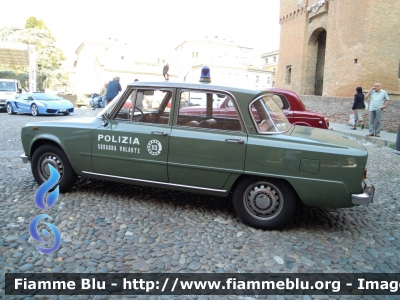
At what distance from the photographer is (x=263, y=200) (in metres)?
3.90

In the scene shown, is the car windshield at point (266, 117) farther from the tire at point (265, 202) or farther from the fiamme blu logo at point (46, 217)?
the fiamme blu logo at point (46, 217)

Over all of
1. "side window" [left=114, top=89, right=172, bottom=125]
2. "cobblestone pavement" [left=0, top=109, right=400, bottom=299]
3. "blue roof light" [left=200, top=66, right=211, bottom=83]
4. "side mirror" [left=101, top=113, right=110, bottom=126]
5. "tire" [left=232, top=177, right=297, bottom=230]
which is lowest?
"cobblestone pavement" [left=0, top=109, right=400, bottom=299]

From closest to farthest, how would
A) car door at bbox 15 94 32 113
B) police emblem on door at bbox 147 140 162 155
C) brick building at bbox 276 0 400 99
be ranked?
police emblem on door at bbox 147 140 162 155 < car door at bbox 15 94 32 113 < brick building at bbox 276 0 400 99

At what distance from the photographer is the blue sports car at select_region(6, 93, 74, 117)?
17625 millimetres

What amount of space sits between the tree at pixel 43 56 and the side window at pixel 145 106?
48.7 metres

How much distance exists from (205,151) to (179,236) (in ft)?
3.32

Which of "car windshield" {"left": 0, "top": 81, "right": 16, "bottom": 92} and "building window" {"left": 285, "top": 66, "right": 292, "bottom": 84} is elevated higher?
"building window" {"left": 285, "top": 66, "right": 292, "bottom": 84}

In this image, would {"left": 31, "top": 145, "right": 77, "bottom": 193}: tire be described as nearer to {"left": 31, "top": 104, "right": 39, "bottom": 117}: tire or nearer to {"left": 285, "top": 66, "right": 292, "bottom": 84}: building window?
{"left": 31, "top": 104, "right": 39, "bottom": 117}: tire

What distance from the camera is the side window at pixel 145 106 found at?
4.51m

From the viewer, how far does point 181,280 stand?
286 cm

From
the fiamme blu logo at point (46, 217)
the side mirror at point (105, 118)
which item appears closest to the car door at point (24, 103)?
the side mirror at point (105, 118)

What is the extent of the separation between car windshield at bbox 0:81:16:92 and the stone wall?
19340 millimetres

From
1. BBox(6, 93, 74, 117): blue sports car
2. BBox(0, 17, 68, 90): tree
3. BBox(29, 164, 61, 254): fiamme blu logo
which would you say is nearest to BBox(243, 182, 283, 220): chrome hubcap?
BBox(29, 164, 61, 254): fiamme blu logo

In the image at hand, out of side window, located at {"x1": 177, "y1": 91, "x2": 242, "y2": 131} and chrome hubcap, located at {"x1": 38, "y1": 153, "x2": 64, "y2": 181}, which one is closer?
side window, located at {"x1": 177, "y1": 91, "x2": 242, "y2": 131}
